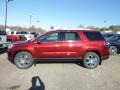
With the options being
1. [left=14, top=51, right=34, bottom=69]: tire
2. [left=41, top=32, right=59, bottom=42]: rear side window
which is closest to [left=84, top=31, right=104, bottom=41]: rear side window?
[left=41, top=32, right=59, bottom=42]: rear side window

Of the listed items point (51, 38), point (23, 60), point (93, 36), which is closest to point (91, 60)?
point (93, 36)

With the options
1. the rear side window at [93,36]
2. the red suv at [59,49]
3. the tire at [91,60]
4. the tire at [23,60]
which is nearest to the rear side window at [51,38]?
the red suv at [59,49]

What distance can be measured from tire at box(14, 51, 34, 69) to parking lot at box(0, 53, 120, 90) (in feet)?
0.82

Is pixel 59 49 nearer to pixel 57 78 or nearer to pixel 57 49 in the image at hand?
pixel 57 49

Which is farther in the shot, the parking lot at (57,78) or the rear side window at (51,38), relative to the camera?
the rear side window at (51,38)

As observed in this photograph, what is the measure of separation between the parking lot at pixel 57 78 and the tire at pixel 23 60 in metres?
0.25

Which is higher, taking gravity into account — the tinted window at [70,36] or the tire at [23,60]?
the tinted window at [70,36]

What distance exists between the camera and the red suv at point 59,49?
35.7 feet

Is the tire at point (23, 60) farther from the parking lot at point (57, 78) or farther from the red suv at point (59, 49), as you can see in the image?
the parking lot at point (57, 78)

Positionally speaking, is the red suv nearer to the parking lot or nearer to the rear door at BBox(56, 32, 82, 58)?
the rear door at BBox(56, 32, 82, 58)

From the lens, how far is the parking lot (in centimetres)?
752

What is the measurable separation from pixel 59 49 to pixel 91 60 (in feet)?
5.39

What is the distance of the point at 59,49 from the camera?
10898 millimetres

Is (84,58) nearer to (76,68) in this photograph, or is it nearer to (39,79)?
(76,68)
